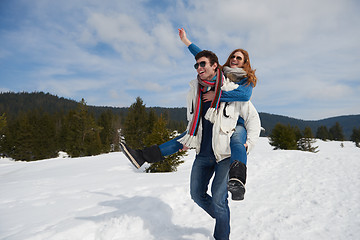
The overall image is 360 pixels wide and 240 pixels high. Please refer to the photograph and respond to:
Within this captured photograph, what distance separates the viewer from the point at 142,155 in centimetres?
287

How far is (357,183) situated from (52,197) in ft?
25.0

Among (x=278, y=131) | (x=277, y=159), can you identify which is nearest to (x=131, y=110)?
(x=278, y=131)

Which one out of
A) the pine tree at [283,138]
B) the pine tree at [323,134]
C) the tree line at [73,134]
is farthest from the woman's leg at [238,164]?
the pine tree at [323,134]

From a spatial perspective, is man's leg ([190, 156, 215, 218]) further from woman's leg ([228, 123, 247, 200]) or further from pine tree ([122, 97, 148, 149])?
pine tree ([122, 97, 148, 149])

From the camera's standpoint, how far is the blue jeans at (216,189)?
262 centimetres

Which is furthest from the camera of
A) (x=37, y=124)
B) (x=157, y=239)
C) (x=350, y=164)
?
(x=37, y=124)

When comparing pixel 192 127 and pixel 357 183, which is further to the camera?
pixel 357 183

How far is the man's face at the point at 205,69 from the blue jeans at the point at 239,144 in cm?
72

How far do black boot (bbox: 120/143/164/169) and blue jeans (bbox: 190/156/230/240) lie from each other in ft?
1.85

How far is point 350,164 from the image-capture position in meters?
7.24

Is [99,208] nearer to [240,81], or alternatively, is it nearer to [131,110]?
[240,81]

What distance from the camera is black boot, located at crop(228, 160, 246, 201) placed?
196 cm

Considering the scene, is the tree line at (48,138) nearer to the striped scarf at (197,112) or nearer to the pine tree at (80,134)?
the pine tree at (80,134)

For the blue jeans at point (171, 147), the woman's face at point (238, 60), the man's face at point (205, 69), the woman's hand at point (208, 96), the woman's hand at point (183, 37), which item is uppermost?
the woman's hand at point (183, 37)
